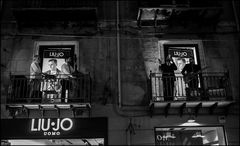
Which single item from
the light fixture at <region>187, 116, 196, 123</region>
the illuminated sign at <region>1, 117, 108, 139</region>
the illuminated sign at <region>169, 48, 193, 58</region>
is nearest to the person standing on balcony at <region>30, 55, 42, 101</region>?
the illuminated sign at <region>1, 117, 108, 139</region>

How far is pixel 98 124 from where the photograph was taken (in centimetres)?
1091

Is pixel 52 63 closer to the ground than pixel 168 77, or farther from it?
farther from it

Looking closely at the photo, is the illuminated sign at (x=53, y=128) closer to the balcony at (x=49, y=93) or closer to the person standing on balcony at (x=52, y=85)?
the balcony at (x=49, y=93)

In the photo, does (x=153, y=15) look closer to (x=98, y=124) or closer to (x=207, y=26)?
(x=207, y=26)

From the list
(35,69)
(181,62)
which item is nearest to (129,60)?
(181,62)

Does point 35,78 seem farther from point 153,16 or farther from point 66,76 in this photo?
point 153,16

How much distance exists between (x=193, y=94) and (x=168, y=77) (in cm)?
111

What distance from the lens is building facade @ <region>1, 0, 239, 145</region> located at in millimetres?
10945

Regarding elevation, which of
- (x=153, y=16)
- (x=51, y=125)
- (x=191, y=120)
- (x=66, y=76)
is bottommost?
(x=51, y=125)

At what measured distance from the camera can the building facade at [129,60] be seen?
10.9 metres

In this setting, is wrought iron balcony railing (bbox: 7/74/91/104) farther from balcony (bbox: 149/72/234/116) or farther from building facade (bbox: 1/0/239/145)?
balcony (bbox: 149/72/234/116)

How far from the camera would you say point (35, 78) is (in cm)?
1100

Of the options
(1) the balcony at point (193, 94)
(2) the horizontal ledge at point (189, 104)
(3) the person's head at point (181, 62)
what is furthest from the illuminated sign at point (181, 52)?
(2) the horizontal ledge at point (189, 104)

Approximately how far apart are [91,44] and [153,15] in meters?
2.83
